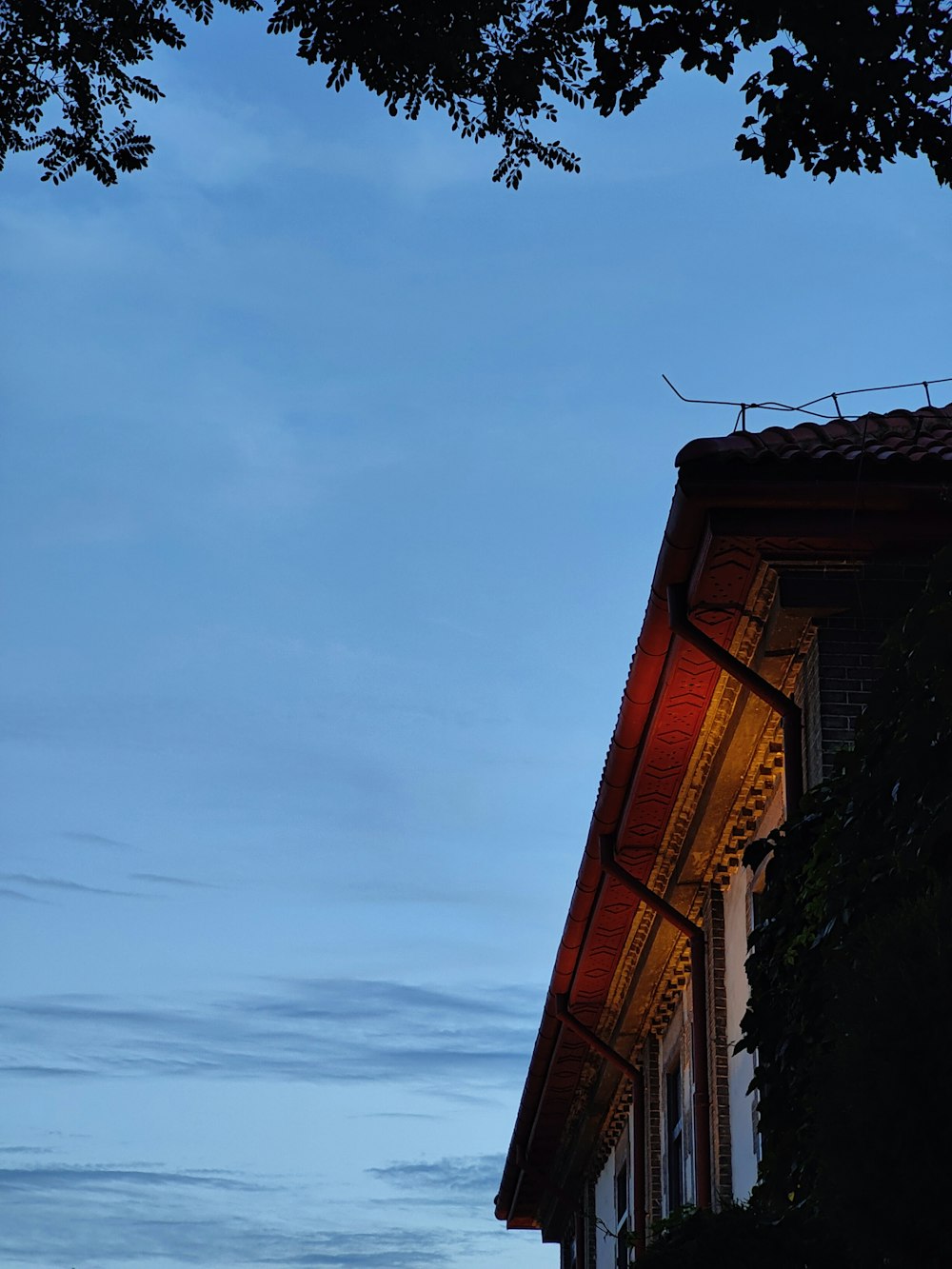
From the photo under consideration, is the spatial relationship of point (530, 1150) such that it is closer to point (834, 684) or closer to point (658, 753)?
point (658, 753)

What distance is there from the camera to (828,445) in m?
8.02

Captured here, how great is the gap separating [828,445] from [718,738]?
107 inches

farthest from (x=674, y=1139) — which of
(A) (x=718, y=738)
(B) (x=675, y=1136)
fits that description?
(A) (x=718, y=738)

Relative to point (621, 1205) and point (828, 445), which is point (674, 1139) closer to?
point (621, 1205)

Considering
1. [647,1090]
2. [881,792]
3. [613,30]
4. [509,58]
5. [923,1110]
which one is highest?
[509,58]

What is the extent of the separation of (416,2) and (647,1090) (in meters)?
12.3

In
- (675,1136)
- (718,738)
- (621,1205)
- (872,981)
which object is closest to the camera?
(872,981)

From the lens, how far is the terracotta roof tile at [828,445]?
25.5 feet

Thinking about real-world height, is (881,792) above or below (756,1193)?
above

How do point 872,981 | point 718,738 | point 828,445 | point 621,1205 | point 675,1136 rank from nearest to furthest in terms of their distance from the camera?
1. point 872,981
2. point 828,445
3. point 718,738
4. point 675,1136
5. point 621,1205

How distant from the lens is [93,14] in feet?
20.8

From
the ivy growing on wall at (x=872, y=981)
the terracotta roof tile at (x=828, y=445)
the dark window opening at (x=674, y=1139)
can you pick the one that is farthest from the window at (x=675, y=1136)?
the terracotta roof tile at (x=828, y=445)

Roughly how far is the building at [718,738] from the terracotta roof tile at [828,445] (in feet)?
0.04

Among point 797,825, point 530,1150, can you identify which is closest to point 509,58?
point 797,825
